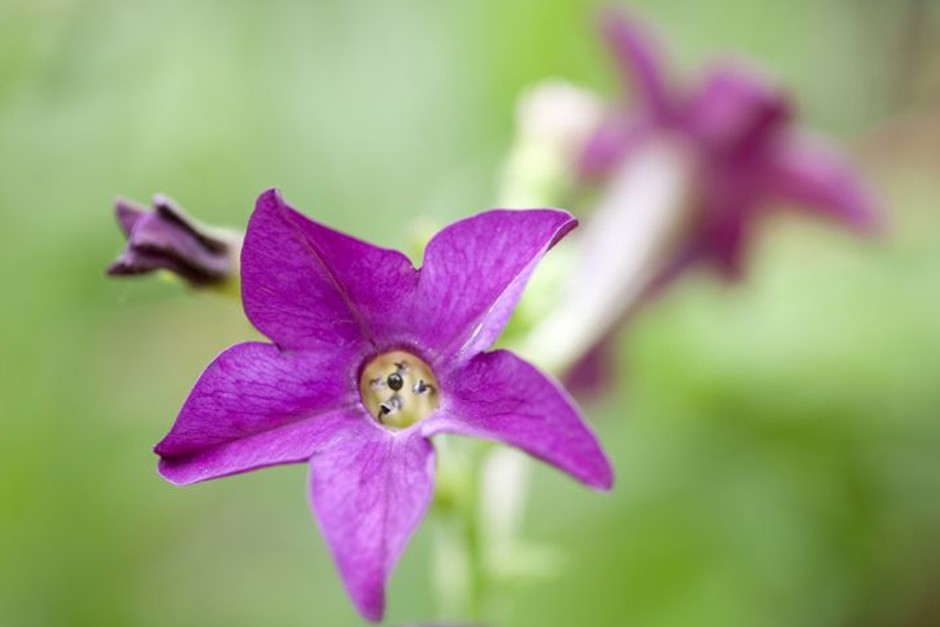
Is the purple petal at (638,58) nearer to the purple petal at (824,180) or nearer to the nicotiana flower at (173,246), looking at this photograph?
the purple petal at (824,180)

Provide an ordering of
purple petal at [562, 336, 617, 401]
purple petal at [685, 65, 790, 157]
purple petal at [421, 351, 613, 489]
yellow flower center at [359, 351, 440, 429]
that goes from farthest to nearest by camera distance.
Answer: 1. purple petal at [562, 336, 617, 401]
2. purple petal at [685, 65, 790, 157]
3. yellow flower center at [359, 351, 440, 429]
4. purple petal at [421, 351, 613, 489]

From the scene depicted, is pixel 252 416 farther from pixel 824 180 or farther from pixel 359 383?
pixel 824 180

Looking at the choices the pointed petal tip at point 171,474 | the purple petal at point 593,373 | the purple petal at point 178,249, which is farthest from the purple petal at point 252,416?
the purple petal at point 593,373

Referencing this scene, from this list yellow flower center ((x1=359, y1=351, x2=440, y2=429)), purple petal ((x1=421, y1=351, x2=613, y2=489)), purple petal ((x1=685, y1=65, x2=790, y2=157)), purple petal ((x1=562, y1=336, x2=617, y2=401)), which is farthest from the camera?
purple petal ((x1=562, y1=336, x2=617, y2=401))

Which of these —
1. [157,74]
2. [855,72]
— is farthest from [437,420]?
[855,72]

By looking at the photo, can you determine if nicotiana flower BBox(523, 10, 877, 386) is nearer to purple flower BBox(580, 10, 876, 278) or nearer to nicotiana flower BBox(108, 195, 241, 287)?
purple flower BBox(580, 10, 876, 278)

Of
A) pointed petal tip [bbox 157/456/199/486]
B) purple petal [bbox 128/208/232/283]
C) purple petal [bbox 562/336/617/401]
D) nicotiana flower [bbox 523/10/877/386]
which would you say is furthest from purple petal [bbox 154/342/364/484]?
purple petal [bbox 562/336/617/401]
